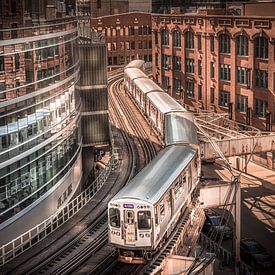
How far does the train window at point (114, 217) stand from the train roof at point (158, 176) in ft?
1.71

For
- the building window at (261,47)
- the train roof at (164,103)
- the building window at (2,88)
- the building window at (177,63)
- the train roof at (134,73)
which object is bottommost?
the train roof at (164,103)

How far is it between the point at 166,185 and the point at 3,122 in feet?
28.1

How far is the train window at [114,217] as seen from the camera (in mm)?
26203

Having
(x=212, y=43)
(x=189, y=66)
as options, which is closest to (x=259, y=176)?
(x=212, y=43)

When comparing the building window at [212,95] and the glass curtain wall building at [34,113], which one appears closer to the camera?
the glass curtain wall building at [34,113]

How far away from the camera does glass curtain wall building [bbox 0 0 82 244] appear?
30094 mm

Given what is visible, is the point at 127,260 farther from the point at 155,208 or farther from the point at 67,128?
the point at 67,128

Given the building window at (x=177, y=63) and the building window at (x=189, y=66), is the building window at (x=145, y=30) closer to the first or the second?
the building window at (x=177, y=63)

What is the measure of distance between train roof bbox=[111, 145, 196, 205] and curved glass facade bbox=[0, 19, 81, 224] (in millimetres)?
6636

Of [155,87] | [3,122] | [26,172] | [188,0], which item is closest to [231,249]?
[26,172]

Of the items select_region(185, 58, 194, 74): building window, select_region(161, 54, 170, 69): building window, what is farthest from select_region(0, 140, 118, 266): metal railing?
select_region(161, 54, 170, 69): building window

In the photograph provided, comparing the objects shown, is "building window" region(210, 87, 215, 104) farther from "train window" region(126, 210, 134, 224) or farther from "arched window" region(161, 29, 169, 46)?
"train window" region(126, 210, 134, 224)

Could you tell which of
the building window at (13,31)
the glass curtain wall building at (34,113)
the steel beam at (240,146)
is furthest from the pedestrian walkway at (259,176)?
the building window at (13,31)

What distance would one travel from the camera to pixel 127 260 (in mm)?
26172
